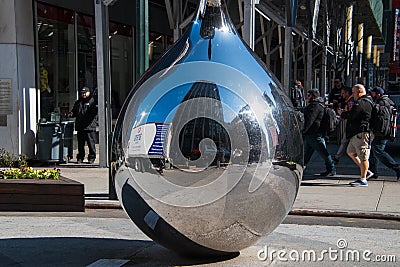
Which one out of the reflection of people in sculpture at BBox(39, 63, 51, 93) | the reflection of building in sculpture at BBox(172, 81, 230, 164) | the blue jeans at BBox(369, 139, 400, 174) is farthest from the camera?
the reflection of people in sculpture at BBox(39, 63, 51, 93)

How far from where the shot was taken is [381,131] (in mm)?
11883

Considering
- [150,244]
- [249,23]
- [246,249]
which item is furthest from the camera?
[249,23]

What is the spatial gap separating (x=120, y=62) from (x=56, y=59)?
4466mm

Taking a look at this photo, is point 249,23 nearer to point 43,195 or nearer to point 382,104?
point 382,104

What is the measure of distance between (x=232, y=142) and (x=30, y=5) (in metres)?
10.5

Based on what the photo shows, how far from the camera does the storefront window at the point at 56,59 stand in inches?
636

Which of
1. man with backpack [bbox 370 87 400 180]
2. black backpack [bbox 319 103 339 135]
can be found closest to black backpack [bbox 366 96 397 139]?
man with backpack [bbox 370 87 400 180]

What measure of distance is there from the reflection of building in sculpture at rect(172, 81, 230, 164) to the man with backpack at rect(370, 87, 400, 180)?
6.53 metres

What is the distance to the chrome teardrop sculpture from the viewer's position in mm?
5961

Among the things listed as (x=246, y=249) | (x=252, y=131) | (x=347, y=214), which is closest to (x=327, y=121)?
(x=347, y=214)

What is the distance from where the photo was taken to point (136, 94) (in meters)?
6.42

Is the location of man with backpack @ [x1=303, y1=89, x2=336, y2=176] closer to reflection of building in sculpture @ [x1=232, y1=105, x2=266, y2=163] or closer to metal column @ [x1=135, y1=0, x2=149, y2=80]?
metal column @ [x1=135, y1=0, x2=149, y2=80]

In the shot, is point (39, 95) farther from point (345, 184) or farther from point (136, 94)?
point (136, 94)

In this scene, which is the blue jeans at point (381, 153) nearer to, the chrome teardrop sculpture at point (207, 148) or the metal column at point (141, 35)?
the metal column at point (141, 35)
